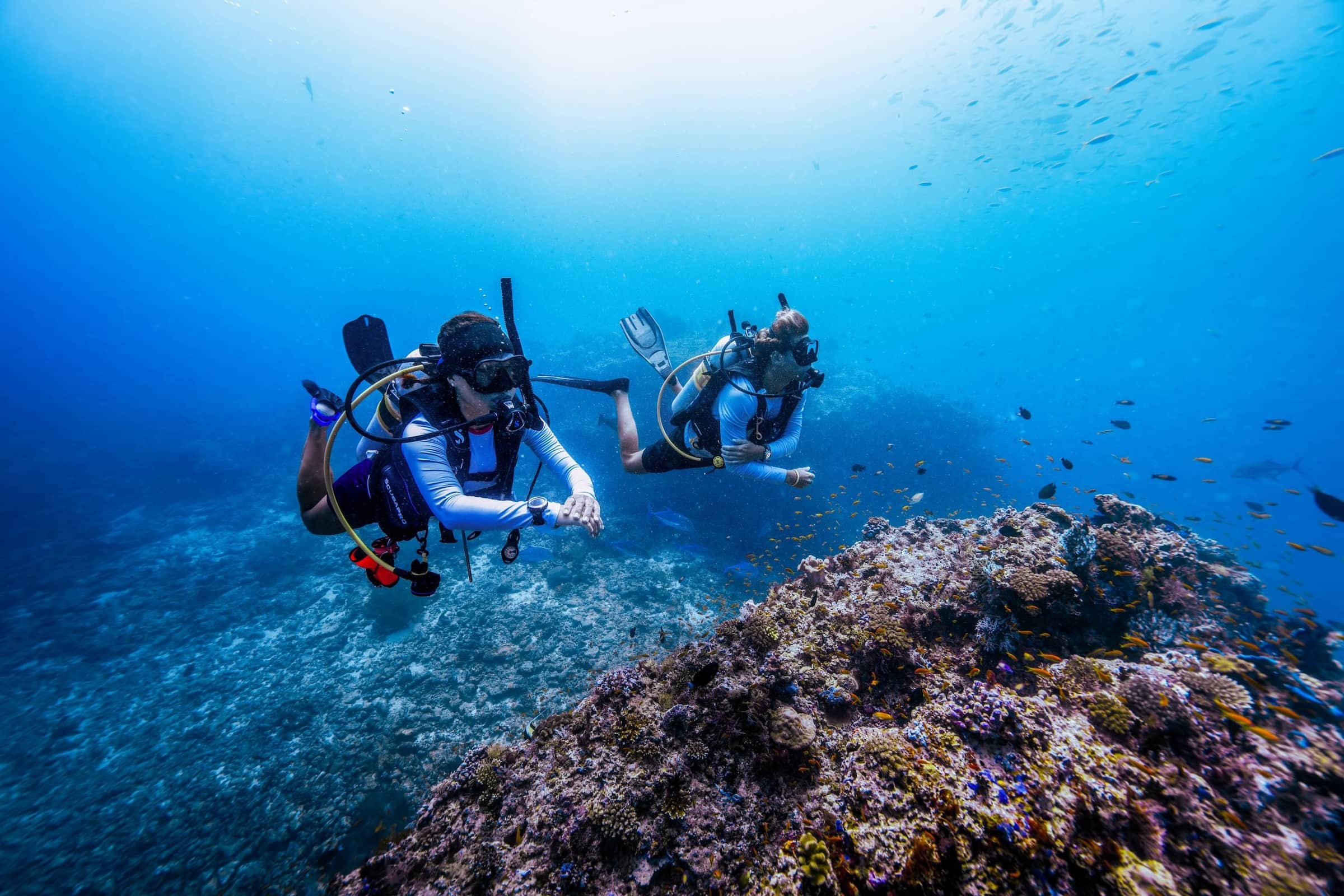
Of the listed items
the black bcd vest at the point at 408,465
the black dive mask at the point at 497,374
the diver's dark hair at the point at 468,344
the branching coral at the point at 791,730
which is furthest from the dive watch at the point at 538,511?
the branching coral at the point at 791,730

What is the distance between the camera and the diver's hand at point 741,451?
513cm

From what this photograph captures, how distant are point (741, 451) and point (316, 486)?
13.7ft

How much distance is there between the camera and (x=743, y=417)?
17.2 ft

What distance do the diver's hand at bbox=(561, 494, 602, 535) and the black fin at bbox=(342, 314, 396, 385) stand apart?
2849 millimetres

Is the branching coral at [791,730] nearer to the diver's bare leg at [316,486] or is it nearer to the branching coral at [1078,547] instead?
the diver's bare leg at [316,486]

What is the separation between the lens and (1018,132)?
5534 centimetres

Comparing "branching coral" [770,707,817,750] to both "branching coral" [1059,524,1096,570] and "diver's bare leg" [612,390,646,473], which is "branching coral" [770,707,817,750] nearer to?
"diver's bare leg" [612,390,646,473]

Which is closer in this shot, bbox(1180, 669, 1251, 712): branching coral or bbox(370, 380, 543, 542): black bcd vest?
bbox(1180, 669, 1251, 712): branching coral

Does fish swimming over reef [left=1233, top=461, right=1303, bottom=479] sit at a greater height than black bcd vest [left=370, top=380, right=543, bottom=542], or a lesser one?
lesser

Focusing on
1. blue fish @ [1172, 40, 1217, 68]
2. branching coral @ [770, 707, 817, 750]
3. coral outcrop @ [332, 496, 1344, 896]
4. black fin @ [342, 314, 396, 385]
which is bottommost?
coral outcrop @ [332, 496, 1344, 896]

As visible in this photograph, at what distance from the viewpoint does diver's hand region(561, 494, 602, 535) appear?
331 cm

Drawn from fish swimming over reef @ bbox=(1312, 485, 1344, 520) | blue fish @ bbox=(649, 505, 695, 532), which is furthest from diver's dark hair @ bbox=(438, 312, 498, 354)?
fish swimming over reef @ bbox=(1312, 485, 1344, 520)

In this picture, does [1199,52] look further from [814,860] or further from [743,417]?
[814,860]

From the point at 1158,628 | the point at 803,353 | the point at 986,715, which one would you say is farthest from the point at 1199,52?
the point at 986,715
